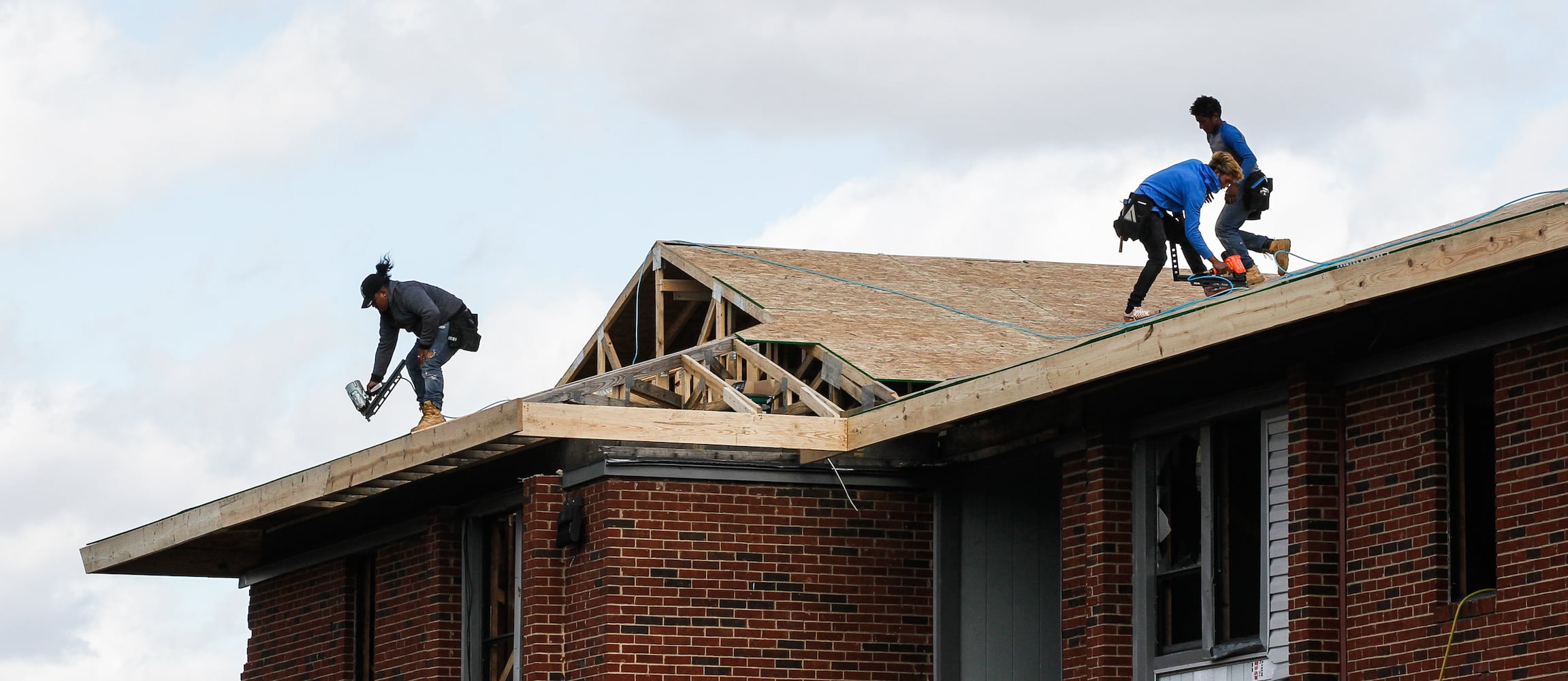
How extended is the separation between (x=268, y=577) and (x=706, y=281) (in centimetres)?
509

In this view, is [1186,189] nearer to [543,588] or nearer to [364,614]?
[543,588]

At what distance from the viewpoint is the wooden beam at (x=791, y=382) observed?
53.5 feet

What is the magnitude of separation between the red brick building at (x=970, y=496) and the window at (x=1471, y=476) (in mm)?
19

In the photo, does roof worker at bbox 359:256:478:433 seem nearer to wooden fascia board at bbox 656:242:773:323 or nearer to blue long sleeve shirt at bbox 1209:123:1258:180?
wooden fascia board at bbox 656:242:773:323

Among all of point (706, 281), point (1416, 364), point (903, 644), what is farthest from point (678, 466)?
point (1416, 364)

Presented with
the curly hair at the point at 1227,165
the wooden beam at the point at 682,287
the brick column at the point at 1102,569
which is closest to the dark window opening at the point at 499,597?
the wooden beam at the point at 682,287

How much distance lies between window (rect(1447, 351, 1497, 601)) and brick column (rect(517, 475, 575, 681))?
6.68 m

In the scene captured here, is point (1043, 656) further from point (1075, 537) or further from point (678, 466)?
point (678, 466)

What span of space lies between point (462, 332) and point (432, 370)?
590 millimetres

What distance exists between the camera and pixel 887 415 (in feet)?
51.7

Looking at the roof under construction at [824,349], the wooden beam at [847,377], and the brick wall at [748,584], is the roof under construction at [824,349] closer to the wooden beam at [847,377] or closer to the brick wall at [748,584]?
the wooden beam at [847,377]

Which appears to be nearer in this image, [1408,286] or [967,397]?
[1408,286]

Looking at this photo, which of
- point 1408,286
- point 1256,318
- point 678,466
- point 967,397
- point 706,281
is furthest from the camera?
point 706,281

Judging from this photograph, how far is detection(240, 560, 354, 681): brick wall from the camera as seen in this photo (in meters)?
20.2
